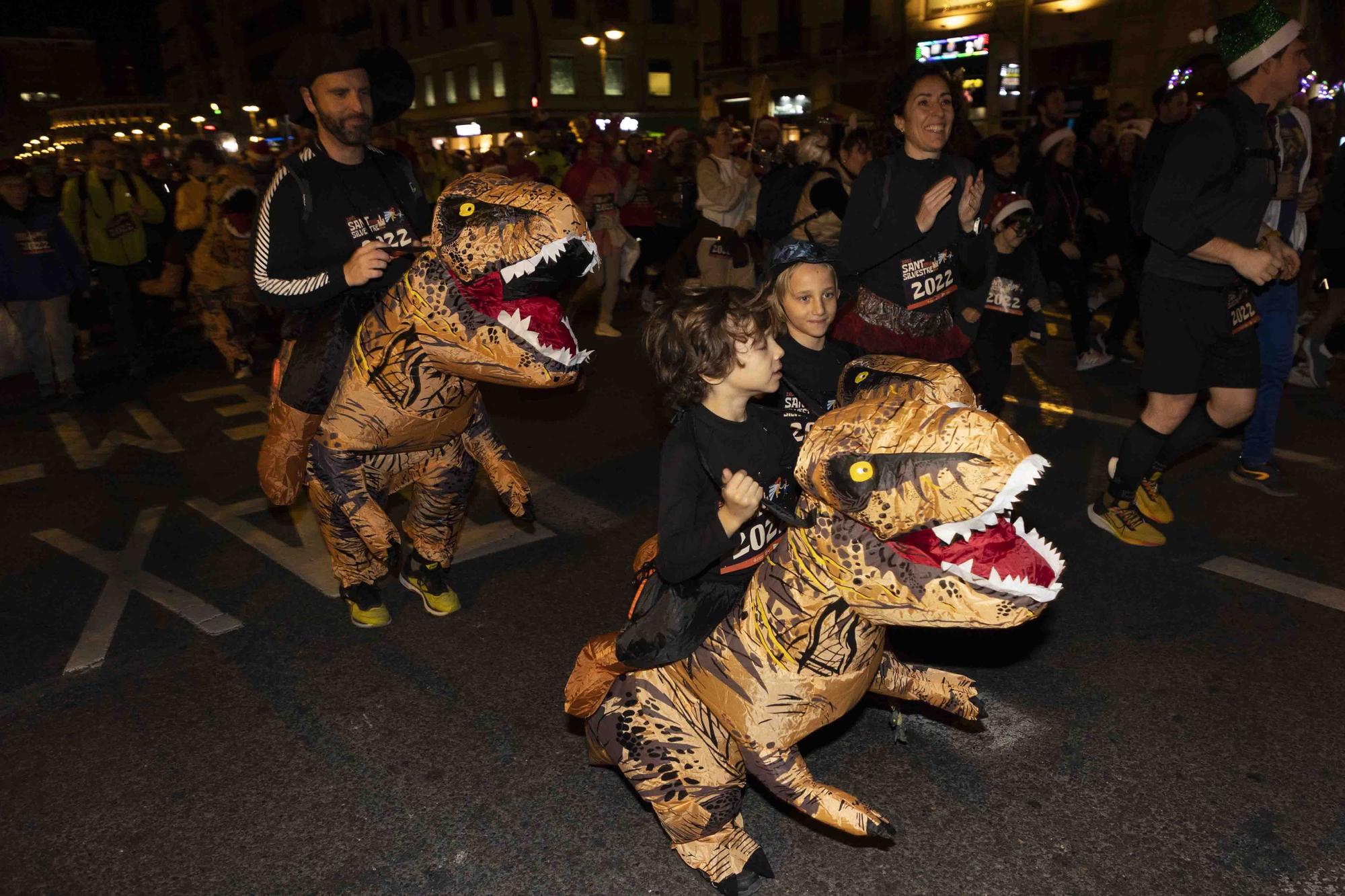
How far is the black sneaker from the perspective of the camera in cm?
462

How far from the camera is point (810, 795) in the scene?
2.10 metres

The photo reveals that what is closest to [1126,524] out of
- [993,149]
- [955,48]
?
[993,149]

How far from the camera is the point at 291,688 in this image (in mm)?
3377

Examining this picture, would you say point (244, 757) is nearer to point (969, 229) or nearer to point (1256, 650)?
point (969, 229)

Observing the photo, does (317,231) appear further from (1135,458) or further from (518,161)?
(518,161)

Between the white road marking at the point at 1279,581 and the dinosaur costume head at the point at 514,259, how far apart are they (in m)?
2.89

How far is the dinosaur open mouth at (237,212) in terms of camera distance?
7.79 m

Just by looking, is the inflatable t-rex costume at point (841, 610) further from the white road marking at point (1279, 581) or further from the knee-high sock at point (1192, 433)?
the knee-high sock at point (1192, 433)

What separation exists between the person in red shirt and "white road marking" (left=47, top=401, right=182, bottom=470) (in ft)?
14.1

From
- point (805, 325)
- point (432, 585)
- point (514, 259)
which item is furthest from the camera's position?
point (432, 585)

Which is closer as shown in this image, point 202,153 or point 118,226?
point 118,226

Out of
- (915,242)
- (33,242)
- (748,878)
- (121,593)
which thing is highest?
(33,242)

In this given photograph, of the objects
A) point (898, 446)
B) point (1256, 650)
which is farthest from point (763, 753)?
point (1256, 650)

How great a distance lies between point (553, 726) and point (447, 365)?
1.26 metres
